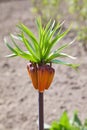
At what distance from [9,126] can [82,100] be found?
2.60ft

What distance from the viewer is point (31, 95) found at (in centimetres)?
384

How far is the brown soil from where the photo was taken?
339 centimetres

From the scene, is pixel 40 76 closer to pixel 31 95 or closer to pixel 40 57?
pixel 40 57

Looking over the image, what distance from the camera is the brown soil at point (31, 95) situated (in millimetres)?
3393

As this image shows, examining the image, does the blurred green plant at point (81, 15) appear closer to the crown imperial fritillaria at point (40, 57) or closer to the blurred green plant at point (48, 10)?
the blurred green plant at point (48, 10)

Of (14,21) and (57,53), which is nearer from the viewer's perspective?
(57,53)

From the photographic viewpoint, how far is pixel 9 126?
10.7 ft

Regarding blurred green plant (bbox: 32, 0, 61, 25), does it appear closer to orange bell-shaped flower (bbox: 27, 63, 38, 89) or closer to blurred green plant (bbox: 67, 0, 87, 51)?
blurred green plant (bbox: 67, 0, 87, 51)

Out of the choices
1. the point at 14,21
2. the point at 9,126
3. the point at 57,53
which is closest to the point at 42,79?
the point at 57,53

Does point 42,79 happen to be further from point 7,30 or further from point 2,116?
point 7,30

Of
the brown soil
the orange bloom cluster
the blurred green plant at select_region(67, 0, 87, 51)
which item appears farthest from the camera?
the blurred green plant at select_region(67, 0, 87, 51)

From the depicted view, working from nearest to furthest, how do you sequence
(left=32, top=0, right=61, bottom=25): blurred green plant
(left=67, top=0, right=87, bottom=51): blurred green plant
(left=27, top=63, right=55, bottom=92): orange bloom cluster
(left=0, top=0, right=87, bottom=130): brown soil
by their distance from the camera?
(left=27, top=63, right=55, bottom=92): orange bloom cluster < (left=0, top=0, right=87, bottom=130): brown soil < (left=67, top=0, right=87, bottom=51): blurred green plant < (left=32, top=0, right=61, bottom=25): blurred green plant

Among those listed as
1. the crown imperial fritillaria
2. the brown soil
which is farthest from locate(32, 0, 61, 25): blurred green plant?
the crown imperial fritillaria

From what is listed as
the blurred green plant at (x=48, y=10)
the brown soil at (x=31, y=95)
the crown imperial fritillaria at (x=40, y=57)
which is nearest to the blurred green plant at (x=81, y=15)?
the brown soil at (x=31, y=95)
